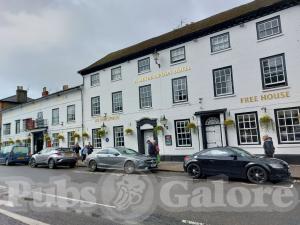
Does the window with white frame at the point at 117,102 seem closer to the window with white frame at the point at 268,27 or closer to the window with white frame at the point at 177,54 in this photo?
the window with white frame at the point at 177,54

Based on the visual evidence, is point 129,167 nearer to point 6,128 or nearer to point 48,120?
point 48,120

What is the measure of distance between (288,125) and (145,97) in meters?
10.4

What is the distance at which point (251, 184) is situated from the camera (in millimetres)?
11047

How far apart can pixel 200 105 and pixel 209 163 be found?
24.8 ft

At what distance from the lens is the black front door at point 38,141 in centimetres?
3377

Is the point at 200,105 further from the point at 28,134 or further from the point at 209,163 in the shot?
the point at 28,134

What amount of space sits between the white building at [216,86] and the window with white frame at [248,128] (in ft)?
0.19

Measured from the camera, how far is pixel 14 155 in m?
24.5

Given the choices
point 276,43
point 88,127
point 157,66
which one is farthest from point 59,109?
point 276,43

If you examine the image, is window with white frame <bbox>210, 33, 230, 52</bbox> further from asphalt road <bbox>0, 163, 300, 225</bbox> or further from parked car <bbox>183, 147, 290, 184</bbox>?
asphalt road <bbox>0, 163, 300, 225</bbox>

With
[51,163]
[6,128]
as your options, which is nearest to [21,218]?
[51,163]

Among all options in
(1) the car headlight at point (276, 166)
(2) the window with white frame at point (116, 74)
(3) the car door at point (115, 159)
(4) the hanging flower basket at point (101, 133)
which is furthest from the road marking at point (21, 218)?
(2) the window with white frame at point (116, 74)

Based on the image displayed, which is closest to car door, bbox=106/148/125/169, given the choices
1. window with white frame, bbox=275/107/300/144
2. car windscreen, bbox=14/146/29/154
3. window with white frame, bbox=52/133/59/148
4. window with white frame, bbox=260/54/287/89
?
window with white frame, bbox=275/107/300/144

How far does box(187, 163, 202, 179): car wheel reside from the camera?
12898 mm
